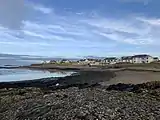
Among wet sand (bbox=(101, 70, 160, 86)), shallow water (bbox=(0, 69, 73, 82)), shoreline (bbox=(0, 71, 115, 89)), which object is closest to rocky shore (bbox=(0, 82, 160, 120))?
shoreline (bbox=(0, 71, 115, 89))

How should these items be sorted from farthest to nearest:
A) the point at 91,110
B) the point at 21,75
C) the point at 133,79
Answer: the point at 21,75
the point at 133,79
the point at 91,110

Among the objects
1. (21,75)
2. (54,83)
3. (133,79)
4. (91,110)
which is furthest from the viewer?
(21,75)

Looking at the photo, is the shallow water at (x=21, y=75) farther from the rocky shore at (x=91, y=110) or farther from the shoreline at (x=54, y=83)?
the rocky shore at (x=91, y=110)

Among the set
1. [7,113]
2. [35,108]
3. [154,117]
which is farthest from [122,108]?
[7,113]

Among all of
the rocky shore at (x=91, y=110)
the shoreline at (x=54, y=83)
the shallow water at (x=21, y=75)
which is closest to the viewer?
the rocky shore at (x=91, y=110)

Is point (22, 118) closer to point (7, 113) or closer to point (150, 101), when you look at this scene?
point (7, 113)

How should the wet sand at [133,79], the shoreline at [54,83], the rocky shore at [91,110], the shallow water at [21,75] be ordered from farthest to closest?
the shallow water at [21,75] → the wet sand at [133,79] → the shoreline at [54,83] → the rocky shore at [91,110]

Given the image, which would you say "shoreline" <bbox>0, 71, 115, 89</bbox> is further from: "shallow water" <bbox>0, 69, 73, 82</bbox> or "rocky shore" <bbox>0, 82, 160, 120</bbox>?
"rocky shore" <bbox>0, 82, 160, 120</bbox>

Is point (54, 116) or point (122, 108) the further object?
point (122, 108)

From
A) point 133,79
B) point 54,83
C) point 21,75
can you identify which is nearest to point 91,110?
point 54,83

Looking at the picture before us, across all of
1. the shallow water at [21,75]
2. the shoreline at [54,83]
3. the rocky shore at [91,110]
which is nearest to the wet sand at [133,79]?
the shoreline at [54,83]

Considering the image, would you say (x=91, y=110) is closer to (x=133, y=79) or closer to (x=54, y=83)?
(x=54, y=83)

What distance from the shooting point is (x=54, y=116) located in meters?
14.2

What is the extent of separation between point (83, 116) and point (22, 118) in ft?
9.90
